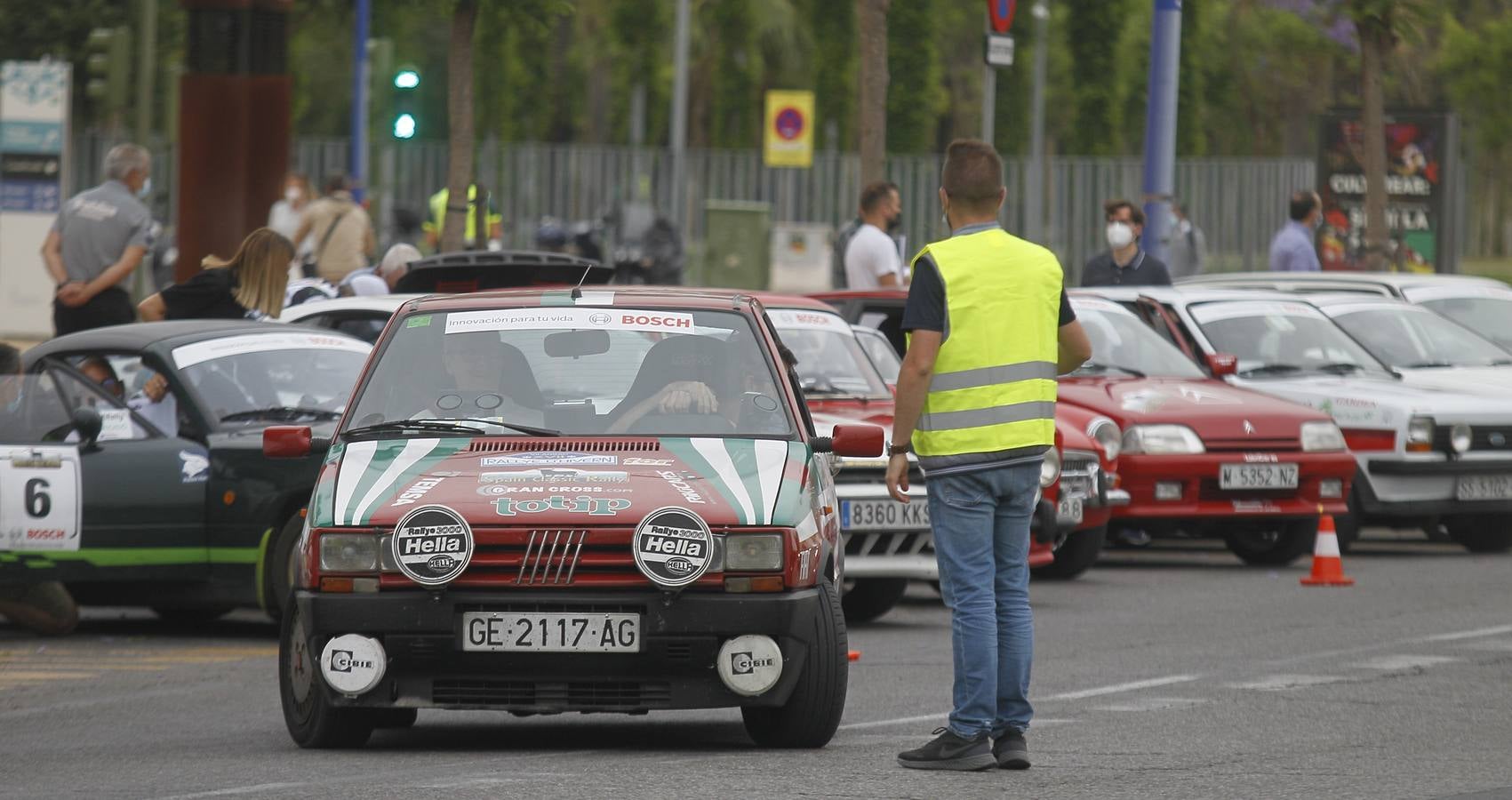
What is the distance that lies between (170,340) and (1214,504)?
635cm

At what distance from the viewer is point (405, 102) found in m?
22.9

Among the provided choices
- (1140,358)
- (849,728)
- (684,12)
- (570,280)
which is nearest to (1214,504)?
(1140,358)

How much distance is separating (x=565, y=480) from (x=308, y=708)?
110 cm

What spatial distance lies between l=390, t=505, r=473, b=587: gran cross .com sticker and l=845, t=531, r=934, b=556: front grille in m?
4.75

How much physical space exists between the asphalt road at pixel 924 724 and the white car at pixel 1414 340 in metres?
4.35

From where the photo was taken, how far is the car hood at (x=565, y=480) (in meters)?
7.66

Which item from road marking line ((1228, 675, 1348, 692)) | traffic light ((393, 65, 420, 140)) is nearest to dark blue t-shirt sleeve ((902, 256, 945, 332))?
road marking line ((1228, 675, 1348, 692))

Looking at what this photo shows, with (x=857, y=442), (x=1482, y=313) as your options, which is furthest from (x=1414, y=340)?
(x=857, y=442)

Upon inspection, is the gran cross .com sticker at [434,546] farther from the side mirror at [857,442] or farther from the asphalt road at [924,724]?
the side mirror at [857,442]

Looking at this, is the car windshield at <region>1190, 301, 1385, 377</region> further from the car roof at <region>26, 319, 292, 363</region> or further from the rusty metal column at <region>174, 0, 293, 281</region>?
the rusty metal column at <region>174, 0, 293, 281</region>

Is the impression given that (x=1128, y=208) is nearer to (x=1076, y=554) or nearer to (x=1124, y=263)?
(x=1124, y=263)

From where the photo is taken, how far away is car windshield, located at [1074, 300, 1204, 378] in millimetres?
16203

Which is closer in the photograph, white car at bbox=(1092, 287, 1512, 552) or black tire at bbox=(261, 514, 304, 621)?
black tire at bbox=(261, 514, 304, 621)

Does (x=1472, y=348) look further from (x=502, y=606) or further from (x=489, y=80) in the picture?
(x=489, y=80)
